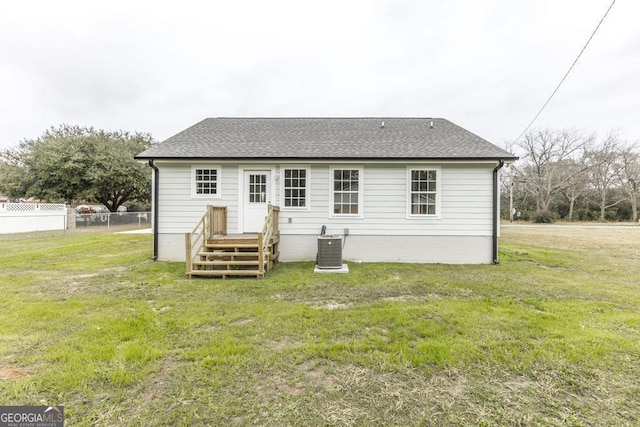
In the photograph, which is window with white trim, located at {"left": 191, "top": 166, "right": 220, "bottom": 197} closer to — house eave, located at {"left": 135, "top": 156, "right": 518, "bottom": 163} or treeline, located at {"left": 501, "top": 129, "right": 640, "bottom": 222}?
house eave, located at {"left": 135, "top": 156, "right": 518, "bottom": 163}

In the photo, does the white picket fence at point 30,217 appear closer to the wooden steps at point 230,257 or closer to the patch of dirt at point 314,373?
the wooden steps at point 230,257

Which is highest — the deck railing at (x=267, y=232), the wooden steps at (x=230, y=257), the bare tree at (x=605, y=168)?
the bare tree at (x=605, y=168)

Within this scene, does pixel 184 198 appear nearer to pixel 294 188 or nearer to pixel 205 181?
pixel 205 181

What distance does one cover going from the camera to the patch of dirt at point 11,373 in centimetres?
240

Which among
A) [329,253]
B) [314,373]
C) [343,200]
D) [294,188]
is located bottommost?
[314,373]

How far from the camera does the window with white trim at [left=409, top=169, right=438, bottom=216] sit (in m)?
7.63

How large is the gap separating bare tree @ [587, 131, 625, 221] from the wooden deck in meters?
39.0

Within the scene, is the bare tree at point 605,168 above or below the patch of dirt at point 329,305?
above

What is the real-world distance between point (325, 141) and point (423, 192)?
3313 mm

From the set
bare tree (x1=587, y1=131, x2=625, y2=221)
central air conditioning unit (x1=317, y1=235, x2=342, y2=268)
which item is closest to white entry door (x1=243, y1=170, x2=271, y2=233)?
central air conditioning unit (x1=317, y1=235, x2=342, y2=268)

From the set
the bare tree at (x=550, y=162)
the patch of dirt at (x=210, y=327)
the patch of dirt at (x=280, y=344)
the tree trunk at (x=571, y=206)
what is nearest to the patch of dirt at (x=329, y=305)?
the patch of dirt at (x=280, y=344)

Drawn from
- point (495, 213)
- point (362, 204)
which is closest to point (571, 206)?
point (495, 213)

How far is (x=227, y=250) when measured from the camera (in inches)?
271

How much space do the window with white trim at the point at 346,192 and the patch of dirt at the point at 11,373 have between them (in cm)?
629
